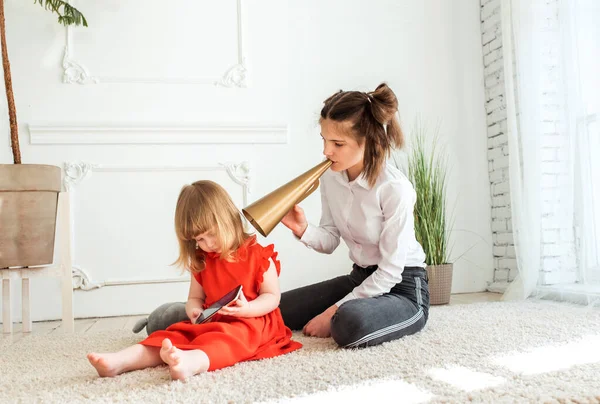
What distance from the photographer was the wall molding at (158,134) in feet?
7.73

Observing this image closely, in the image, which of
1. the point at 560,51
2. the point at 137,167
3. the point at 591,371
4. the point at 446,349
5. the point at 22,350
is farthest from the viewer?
the point at 137,167

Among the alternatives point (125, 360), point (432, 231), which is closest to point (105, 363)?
point (125, 360)

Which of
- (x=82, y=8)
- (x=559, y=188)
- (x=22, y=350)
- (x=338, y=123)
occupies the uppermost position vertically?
(x=82, y=8)

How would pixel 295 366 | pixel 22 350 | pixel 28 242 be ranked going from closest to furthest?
pixel 295 366 → pixel 22 350 → pixel 28 242

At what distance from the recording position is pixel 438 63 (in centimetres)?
276

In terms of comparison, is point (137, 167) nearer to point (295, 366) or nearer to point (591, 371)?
point (295, 366)

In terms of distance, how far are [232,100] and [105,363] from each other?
5.45 feet

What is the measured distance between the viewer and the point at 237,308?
3.91 ft

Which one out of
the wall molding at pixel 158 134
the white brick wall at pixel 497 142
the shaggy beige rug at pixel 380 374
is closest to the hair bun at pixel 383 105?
the shaggy beige rug at pixel 380 374

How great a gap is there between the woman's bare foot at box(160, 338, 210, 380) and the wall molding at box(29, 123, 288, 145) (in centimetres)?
153

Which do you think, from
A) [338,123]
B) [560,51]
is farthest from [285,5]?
[338,123]

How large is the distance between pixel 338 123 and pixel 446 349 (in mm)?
621

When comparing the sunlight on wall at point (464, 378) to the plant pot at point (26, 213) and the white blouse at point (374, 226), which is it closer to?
the white blouse at point (374, 226)

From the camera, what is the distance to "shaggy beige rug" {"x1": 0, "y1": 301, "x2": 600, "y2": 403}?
928 mm
